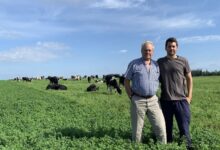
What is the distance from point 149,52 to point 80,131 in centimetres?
324

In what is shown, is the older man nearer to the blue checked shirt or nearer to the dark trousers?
the blue checked shirt

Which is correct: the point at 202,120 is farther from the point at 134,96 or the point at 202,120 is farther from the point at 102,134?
the point at 134,96

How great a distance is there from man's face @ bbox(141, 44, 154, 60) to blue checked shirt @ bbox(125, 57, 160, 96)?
145 mm

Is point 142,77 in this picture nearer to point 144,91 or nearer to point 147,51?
point 144,91

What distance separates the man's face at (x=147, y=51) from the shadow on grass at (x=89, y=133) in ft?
6.96

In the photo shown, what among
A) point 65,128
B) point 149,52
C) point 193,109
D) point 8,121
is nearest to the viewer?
point 149,52

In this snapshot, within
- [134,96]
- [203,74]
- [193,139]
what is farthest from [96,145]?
[203,74]

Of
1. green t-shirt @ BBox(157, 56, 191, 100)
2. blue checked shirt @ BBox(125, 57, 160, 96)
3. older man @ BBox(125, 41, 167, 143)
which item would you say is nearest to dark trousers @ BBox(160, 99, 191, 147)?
green t-shirt @ BBox(157, 56, 191, 100)

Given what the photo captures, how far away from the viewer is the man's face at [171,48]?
9.49 metres

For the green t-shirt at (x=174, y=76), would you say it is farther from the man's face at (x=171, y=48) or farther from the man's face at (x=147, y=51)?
the man's face at (x=147, y=51)

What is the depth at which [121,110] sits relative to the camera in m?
17.6

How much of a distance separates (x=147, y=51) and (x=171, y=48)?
1.76 feet

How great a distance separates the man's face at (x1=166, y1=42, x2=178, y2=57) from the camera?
9492 mm

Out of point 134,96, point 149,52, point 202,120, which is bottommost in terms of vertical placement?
point 202,120
